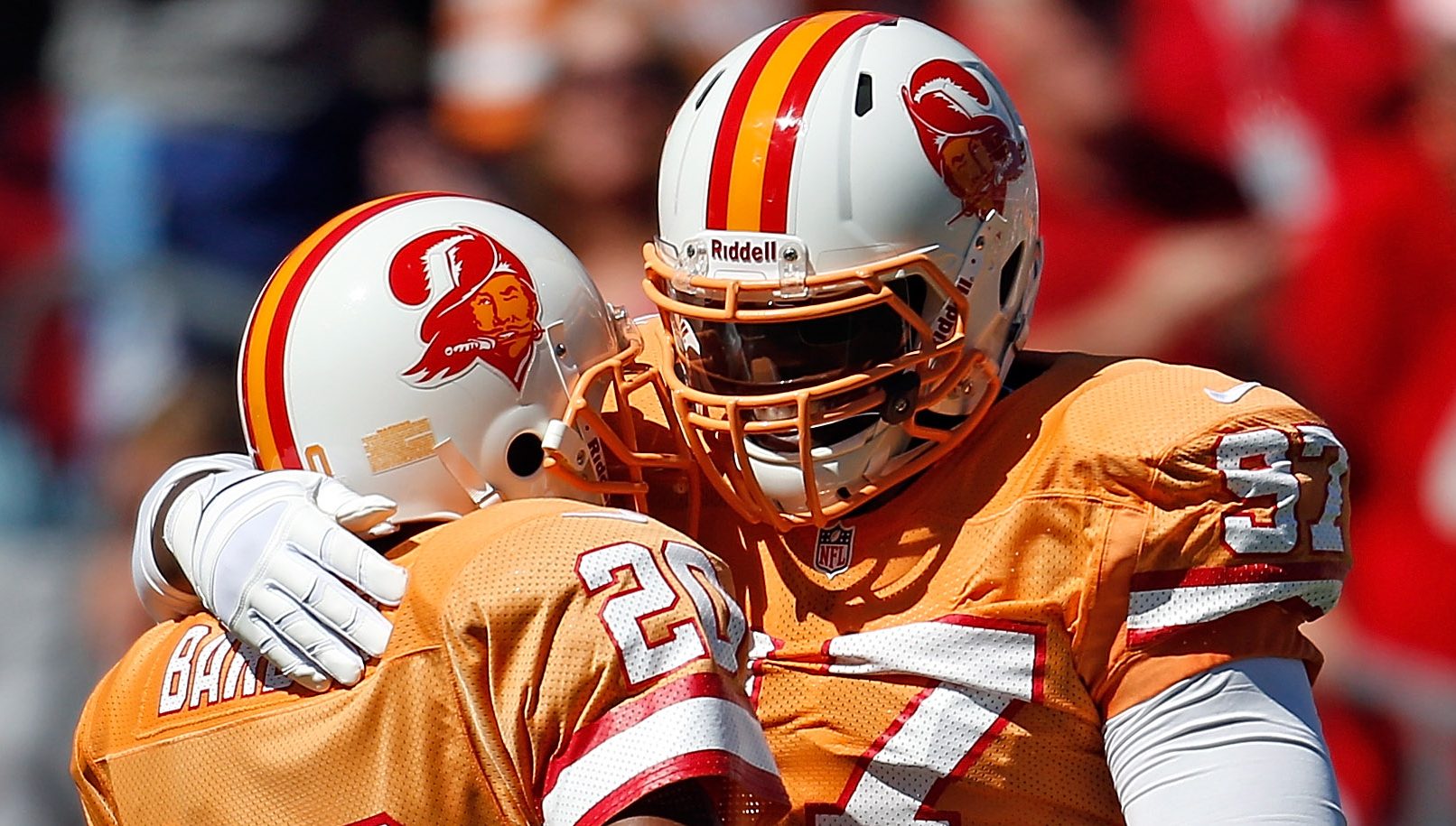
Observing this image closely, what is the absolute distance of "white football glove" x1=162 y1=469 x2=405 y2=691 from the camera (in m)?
1.89

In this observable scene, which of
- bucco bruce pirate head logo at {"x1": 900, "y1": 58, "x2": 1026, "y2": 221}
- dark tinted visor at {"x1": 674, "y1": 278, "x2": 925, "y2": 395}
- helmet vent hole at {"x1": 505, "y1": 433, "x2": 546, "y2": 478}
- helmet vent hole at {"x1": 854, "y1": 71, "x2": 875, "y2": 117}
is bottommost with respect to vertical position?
helmet vent hole at {"x1": 505, "y1": 433, "x2": 546, "y2": 478}

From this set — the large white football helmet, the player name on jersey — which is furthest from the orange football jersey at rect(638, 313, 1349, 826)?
the player name on jersey

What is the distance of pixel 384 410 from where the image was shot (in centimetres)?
208

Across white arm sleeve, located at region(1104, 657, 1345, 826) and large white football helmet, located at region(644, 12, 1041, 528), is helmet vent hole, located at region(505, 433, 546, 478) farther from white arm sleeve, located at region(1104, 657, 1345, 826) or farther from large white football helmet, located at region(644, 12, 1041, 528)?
white arm sleeve, located at region(1104, 657, 1345, 826)

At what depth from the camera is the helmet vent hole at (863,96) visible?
226cm

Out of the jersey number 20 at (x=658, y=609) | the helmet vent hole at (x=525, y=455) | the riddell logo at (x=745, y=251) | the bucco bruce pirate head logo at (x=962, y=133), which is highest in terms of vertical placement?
the bucco bruce pirate head logo at (x=962, y=133)

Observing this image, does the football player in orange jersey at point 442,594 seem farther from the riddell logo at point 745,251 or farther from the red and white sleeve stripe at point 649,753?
the riddell logo at point 745,251

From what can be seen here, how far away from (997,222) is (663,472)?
51cm

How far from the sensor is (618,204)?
429 centimetres

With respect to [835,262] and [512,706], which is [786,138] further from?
[512,706]

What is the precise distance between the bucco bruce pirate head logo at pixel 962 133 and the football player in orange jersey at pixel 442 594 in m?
0.42

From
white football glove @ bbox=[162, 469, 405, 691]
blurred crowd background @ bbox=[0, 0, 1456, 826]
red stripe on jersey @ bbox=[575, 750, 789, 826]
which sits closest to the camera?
red stripe on jersey @ bbox=[575, 750, 789, 826]

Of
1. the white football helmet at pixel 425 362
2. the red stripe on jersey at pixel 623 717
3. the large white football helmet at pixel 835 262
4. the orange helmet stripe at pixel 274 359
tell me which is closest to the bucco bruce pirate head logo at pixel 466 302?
the white football helmet at pixel 425 362

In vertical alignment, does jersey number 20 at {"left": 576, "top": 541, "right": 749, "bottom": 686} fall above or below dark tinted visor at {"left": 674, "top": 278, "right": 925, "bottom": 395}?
below
